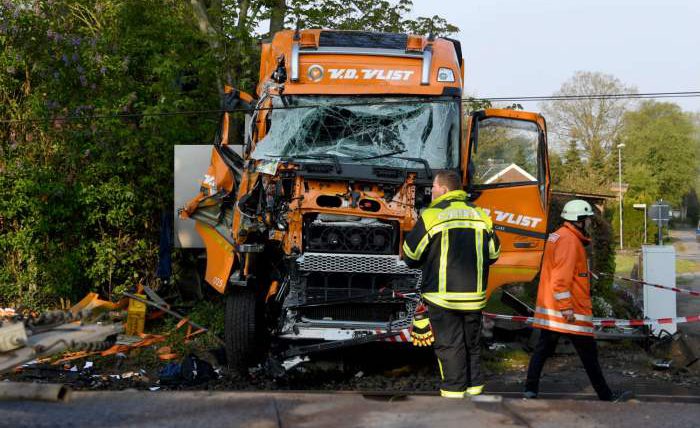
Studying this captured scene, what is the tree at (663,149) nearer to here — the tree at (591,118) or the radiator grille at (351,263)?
the tree at (591,118)

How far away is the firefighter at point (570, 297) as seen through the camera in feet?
21.5

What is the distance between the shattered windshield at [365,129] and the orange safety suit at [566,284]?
177 centimetres

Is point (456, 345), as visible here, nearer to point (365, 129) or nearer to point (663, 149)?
point (365, 129)

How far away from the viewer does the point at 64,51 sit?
12711 mm

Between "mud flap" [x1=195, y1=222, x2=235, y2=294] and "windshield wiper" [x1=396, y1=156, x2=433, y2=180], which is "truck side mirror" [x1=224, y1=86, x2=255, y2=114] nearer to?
"mud flap" [x1=195, y1=222, x2=235, y2=294]

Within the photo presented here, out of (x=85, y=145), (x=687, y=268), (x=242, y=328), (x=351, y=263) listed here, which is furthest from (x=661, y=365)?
(x=687, y=268)

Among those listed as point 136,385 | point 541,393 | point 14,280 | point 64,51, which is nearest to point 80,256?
point 14,280

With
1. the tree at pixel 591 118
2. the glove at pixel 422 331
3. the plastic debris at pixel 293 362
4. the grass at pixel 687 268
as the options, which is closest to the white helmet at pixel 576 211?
the glove at pixel 422 331

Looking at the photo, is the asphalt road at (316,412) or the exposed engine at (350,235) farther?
the exposed engine at (350,235)

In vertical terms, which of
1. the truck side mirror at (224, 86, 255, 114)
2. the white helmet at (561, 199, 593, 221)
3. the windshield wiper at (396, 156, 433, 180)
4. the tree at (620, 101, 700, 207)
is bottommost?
the white helmet at (561, 199, 593, 221)

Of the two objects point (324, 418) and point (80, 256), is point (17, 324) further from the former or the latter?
point (80, 256)

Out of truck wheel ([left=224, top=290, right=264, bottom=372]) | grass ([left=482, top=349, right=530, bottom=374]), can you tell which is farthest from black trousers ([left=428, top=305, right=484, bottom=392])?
grass ([left=482, top=349, right=530, bottom=374])

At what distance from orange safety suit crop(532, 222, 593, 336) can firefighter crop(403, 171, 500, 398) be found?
1107 millimetres

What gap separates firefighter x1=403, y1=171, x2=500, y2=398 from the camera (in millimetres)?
5547
